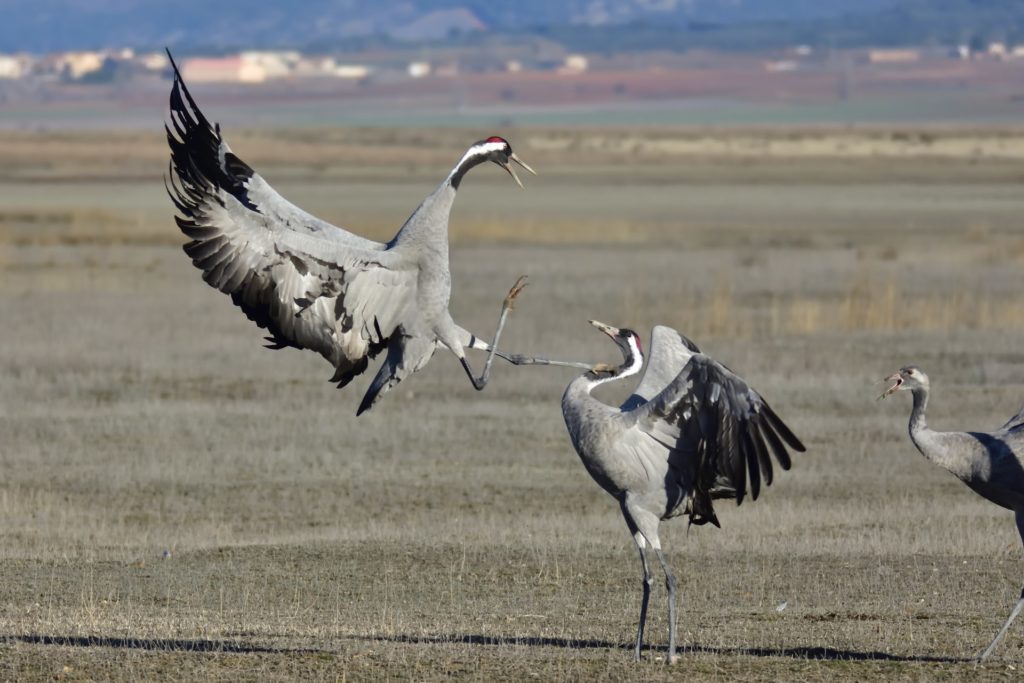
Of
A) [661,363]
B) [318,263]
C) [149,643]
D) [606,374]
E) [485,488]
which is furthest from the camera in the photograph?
[485,488]

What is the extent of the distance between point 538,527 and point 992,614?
387cm

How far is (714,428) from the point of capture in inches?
344

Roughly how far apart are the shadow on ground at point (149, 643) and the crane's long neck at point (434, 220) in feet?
7.57

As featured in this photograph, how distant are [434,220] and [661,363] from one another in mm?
1432

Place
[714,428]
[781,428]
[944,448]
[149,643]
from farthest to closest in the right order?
[149,643], [944,448], [714,428], [781,428]

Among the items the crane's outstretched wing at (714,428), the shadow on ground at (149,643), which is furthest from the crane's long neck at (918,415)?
the shadow on ground at (149,643)

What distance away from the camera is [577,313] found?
24.3m

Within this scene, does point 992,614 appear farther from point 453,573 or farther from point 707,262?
point 707,262

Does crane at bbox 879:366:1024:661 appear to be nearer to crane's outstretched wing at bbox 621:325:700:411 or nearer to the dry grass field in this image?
the dry grass field

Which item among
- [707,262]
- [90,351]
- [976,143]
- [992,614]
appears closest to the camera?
[992,614]

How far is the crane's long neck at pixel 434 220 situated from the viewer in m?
9.74

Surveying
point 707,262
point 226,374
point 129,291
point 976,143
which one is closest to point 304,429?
point 226,374

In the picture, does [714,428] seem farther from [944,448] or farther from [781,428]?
[944,448]

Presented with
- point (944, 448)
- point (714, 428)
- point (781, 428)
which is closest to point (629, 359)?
point (714, 428)
